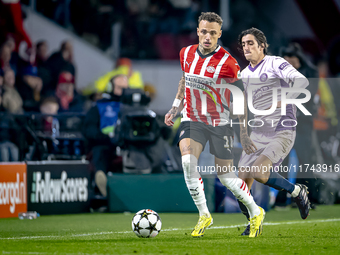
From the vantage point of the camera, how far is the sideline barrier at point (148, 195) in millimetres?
8731

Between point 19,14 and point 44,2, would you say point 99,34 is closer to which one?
point 44,2

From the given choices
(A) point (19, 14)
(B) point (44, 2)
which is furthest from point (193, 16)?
(A) point (19, 14)

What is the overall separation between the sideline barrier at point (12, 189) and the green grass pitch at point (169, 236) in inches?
15.7

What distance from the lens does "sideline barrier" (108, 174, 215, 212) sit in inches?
344

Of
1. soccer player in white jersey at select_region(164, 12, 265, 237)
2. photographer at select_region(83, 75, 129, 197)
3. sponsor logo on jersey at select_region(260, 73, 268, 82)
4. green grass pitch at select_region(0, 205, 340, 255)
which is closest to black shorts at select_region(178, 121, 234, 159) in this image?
soccer player in white jersey at select_region(164, 12, 265, 237)

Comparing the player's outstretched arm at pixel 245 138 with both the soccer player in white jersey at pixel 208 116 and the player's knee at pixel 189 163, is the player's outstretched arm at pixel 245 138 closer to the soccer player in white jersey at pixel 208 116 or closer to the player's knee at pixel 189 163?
the soccer player in white jersey at pixel 208 116

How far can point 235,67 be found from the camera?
19.3 feet

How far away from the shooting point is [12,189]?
26.4 feet

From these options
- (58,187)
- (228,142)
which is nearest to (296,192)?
(228,142)

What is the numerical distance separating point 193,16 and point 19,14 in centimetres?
479

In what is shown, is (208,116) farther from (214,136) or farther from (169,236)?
(169,236)

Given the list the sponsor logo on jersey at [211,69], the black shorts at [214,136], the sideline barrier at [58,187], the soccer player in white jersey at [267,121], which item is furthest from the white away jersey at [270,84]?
the sideline barrier at [58,187]

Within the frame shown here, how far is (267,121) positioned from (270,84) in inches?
15.8

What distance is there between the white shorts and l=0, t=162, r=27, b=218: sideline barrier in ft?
11.9
